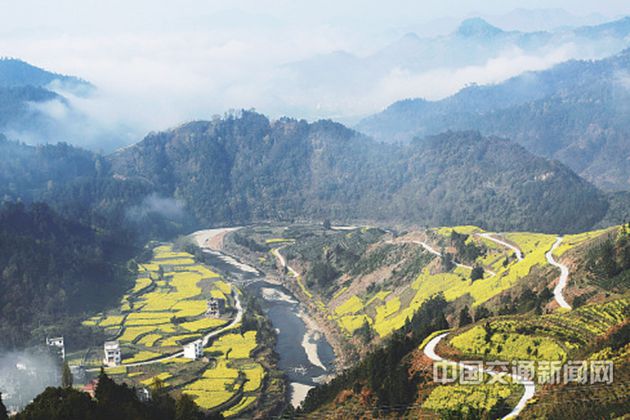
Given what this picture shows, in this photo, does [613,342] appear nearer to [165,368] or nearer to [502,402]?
[502,402]

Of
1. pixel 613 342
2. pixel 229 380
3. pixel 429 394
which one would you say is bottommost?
pixel 229 380

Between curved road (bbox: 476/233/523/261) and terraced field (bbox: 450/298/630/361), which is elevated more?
terraced field (bbox: 450/298/630/361)

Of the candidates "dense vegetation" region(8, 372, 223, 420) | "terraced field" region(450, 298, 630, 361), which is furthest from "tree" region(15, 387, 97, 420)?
"terraced field" region(450, 298, 630, 361)

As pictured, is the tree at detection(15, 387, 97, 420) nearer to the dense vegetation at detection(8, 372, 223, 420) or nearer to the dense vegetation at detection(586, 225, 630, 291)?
the dense vegetation at detection(8, 372, 223, 420)

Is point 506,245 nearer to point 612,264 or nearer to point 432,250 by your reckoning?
point 432,250

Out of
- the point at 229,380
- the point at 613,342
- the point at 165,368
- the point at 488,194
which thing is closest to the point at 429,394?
the point at 613,342

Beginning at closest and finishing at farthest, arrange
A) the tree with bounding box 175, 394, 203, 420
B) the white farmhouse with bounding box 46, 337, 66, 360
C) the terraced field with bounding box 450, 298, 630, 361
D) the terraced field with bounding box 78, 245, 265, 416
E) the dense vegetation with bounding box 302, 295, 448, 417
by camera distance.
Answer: the tree with bounding box 175, 394, 203, 420 → the terraced field with bounding box 450, 298, 630, 361 → the dense vegetation with bounding box 302, 295, 448, 417 → the terraced field with bounding box 78, 245, 265, 416 → the white farmhouse with bounding box 46, 337, 66, 360
